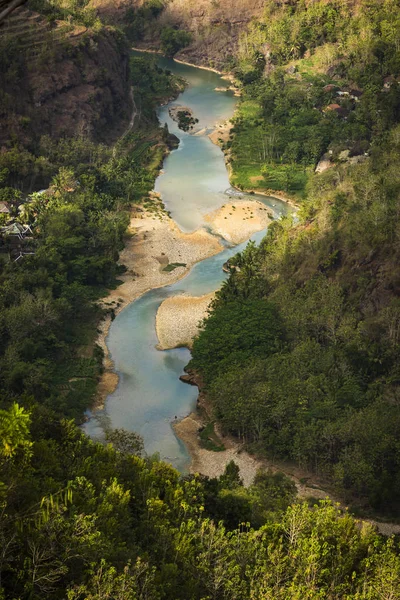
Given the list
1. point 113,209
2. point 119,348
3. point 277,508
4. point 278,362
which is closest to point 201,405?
point 278,362

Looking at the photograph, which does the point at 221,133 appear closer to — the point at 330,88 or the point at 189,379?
the point at 330,88

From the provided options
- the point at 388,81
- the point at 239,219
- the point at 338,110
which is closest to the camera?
the point at 239,219

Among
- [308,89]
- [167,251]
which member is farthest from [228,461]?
[308,89]

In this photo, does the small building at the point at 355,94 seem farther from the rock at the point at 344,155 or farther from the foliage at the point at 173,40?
the foliage at the point at 173,40

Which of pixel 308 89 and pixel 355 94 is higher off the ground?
pixel 355 94

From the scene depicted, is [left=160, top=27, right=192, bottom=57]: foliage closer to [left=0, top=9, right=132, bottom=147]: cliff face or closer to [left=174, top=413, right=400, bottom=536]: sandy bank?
[left=0, top=9, right=132, bottom=147]: cliff face

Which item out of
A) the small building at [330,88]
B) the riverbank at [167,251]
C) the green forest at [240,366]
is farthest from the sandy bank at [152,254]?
the small building at [330,88]

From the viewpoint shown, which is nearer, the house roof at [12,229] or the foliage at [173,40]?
the house roof at [12,229]
